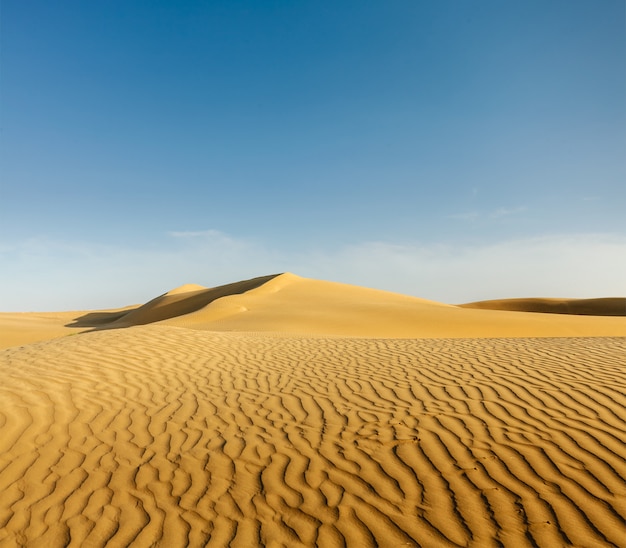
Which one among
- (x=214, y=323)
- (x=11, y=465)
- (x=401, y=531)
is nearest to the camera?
(x=401, y=531)

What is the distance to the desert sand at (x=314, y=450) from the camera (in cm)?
335

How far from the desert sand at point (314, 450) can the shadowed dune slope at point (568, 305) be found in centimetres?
3860

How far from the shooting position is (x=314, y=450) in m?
4.58

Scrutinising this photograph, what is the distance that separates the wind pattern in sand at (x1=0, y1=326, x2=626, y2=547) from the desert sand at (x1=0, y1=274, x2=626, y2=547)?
0.06 ft

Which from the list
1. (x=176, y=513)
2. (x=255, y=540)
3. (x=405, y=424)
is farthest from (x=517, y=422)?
(x=176, y=513)

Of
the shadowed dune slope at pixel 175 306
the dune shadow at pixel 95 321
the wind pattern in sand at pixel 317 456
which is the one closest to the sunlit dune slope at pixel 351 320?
the shadowed dune slope at pixel 175 306

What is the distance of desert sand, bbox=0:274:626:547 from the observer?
3.35 meters

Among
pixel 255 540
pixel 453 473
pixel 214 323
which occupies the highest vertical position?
pixel 214 323

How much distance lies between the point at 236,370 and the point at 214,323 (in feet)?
47.3

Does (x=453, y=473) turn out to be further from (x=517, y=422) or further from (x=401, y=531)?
(x=517, y=422)

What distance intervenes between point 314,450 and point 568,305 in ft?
159

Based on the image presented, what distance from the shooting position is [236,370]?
8445mm

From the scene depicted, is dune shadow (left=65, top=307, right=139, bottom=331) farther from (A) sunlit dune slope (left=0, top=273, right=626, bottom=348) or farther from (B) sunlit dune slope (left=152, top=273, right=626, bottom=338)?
(B) sunlit dune slope (left=152, top=273, right=626, bottom=338)

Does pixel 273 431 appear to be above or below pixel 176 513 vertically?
above
